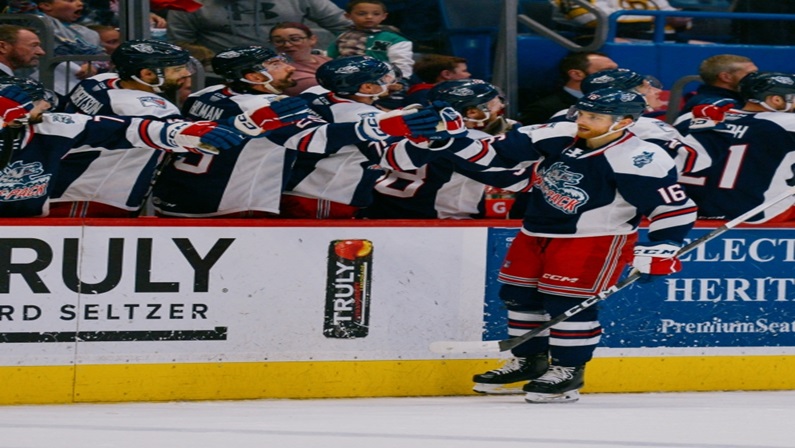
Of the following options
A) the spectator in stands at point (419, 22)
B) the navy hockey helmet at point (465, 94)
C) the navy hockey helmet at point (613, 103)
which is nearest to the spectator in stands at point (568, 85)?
the spectator in stands at point (419, 22)

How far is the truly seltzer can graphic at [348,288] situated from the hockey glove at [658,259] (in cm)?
102

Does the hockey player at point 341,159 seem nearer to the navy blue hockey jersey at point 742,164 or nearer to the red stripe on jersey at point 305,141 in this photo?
the red stripe on jersey at point 305,141

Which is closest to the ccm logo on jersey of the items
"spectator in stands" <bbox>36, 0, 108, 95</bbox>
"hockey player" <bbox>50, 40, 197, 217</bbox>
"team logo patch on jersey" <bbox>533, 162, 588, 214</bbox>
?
"team logo patch on jersey" <bbox>533, 162, 588, 214</bbox>

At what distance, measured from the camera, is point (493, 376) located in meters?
5.54

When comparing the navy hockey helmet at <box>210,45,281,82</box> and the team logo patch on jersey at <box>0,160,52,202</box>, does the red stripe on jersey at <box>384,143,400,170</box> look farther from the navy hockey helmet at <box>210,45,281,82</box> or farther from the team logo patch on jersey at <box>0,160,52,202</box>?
the team logo patch on jersey at <box>0,160,52,202</box>

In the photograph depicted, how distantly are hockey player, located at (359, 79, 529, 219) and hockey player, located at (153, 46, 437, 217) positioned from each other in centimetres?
47

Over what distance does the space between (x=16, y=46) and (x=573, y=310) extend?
2452 mm

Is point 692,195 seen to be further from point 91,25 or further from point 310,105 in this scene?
point 91,25

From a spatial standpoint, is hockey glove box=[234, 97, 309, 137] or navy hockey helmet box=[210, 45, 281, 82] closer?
hockey glove box=[234, 97, 309, 137]

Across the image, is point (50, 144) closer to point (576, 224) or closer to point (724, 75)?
point (576, 224)

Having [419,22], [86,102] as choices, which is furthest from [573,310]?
[419,22]

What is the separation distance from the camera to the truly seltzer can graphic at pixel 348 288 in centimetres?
543

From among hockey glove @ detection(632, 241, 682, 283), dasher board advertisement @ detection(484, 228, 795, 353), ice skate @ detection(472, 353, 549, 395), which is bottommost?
ice skate @ detection(472, 353, 549, 395)

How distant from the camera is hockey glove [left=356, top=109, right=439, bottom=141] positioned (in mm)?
5148
